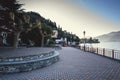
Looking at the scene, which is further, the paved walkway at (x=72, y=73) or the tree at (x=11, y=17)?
the tree at (x=11, y=17)

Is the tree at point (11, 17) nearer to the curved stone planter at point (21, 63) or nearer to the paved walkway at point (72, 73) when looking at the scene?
the curved stone planter at point (21, 63)

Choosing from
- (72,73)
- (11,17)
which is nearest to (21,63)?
(72,73)

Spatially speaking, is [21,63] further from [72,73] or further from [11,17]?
[11,17]

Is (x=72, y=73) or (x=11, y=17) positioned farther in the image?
(x=11, y=17)

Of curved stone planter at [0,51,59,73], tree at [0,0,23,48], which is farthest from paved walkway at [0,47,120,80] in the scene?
tree at [0,0,23,48]

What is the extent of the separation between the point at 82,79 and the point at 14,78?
372cm

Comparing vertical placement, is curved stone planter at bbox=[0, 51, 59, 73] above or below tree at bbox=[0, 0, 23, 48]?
below

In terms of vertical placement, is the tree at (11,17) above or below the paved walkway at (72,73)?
above

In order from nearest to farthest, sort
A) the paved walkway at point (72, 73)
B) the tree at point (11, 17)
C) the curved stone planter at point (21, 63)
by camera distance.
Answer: the paved walkway at point (72, 73) < the curved stone planter at point (21, 63) < the tree at point (11, 17)

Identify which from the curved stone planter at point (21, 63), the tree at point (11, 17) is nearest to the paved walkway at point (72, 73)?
the curved stone planter at point (21, 63)

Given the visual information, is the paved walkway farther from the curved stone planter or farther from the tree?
the tree

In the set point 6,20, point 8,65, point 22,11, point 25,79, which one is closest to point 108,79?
point 25,79

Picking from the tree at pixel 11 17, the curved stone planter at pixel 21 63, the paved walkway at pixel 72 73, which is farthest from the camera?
the tree at pixel 11 17

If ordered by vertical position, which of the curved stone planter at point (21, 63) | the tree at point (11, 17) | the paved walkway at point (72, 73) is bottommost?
the paved walkway at point (72, 73)
